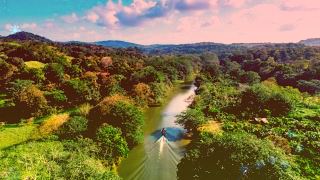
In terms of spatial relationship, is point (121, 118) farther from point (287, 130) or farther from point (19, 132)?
point (287, 130)

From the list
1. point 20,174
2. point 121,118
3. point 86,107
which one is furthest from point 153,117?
point 20,174

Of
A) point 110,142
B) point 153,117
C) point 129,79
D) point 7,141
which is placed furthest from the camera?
point 129,79

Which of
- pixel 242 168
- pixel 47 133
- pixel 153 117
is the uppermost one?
pixel 242 168

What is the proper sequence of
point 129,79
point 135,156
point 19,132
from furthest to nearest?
point 129,79, point 19,132, point 135,156

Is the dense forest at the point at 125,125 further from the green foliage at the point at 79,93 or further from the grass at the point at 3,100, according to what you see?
the green foliage at the point at 79,93

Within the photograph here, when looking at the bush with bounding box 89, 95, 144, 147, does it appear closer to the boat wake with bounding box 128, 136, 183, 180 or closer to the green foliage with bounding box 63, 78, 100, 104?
the boat wake with bounding box 128, 136, 183, 180

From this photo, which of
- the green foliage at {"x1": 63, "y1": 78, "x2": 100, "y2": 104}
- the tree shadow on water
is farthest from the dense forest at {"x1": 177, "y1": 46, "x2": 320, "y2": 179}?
the green foliage at {"x1": 63, "y1": 78, "x2": 100, "y2": 104}

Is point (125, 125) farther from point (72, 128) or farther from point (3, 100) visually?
point (3, 100)
